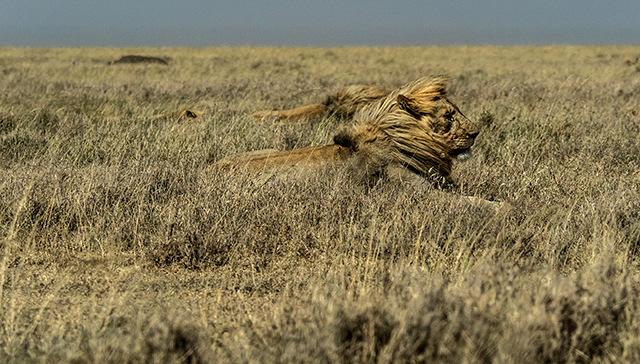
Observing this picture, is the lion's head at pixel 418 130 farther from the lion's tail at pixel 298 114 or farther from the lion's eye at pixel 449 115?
the lion's tail at pixel 298 114

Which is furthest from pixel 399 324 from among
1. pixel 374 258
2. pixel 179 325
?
pixel 374 258

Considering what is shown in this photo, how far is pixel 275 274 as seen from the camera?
136 inches

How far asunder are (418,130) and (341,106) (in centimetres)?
325

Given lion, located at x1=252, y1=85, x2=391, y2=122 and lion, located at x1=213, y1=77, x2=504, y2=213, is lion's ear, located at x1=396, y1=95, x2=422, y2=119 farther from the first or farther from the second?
lion, located at x1=252, y1=85, x2=391, y2=122

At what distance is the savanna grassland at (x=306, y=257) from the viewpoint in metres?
2.29

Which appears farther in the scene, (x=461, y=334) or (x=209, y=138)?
(x=209, y=138)

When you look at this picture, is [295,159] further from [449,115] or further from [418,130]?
[449,115]

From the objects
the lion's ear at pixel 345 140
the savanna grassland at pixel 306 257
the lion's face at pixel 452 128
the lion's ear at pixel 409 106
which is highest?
the lion's ear at pixel 409 106

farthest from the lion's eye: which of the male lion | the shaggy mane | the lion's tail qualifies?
the lion's tail

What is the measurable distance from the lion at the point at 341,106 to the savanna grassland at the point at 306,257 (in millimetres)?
711

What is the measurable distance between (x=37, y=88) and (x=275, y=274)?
43.2ft

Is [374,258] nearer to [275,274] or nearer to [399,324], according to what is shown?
[275,274]

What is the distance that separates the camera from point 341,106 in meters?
8.09

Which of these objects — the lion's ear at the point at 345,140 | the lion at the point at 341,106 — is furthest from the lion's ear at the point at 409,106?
the lion at the point at 341,106
